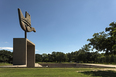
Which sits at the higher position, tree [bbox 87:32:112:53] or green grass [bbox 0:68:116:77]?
tree [bbox 87:32:112:53]

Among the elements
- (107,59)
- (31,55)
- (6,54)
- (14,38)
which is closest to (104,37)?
(14,38)

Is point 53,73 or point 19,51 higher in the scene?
point 19,51

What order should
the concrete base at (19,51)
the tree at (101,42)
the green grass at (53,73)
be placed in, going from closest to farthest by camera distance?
the green grass at (53,73) → the tree at (101,42) → the concrete base at (19,51)

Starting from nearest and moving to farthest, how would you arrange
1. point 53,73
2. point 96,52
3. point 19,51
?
1. point 53,73
2. point 19,51
3. point 96,52

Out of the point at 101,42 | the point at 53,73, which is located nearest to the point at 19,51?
A: the point at 53,73

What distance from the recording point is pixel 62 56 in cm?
5406

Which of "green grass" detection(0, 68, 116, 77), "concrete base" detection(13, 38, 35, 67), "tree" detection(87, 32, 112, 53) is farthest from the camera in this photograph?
"concrete base" detection(13, 38, 35, 67)

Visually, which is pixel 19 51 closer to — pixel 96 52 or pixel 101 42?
pixel 101 42

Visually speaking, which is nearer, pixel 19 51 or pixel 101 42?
pixel 101 42

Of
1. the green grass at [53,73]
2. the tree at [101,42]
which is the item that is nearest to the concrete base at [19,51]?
the green grass at [53,73]

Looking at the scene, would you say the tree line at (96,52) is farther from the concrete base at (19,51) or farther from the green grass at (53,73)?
the concrete base at (19,51)

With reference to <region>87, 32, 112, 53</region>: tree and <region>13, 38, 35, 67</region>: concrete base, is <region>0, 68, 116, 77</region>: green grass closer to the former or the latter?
<region>87, 32, 112, 53</region>: tree

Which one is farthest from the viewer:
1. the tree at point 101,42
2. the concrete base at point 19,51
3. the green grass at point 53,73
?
the concrete base at point 19,51

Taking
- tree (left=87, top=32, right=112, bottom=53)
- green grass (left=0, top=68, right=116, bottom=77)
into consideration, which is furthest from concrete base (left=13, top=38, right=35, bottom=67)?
tree (left=87, top=32, right=112, bottom=53)
